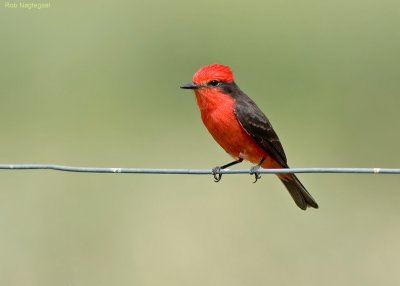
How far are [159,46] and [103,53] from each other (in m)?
0.83

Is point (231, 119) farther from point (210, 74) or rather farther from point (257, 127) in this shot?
point (210, 74)

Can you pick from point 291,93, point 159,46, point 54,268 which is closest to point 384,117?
point 291,93

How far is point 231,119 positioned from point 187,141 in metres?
3.48

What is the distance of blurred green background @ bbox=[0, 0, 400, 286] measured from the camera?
868 cm

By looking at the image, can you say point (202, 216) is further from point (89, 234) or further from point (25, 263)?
point (25, 263)

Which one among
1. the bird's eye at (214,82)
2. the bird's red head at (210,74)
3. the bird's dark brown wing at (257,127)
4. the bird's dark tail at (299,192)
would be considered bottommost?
the bird's dark tail at (299,192)

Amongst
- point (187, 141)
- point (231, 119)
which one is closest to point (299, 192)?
point (231, 119)

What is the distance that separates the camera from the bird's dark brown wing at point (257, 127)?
796 centimetres

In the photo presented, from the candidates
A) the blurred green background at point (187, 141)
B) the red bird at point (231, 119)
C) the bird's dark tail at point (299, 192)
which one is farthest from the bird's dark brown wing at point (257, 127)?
the blurred green background at point (187, 141)

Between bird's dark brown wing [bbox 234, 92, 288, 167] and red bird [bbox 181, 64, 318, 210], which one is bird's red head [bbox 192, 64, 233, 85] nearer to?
red bird [bbox 181, 64, 318, 210]

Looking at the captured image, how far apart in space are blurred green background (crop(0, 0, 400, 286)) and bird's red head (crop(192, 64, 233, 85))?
165cm

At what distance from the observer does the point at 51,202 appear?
9.70 m

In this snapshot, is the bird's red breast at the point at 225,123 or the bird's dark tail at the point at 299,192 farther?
the bird's dark tail at the point at 299,192

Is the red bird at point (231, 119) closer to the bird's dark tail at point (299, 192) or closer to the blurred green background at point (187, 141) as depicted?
the bird's dark tail at point (299, 192)
